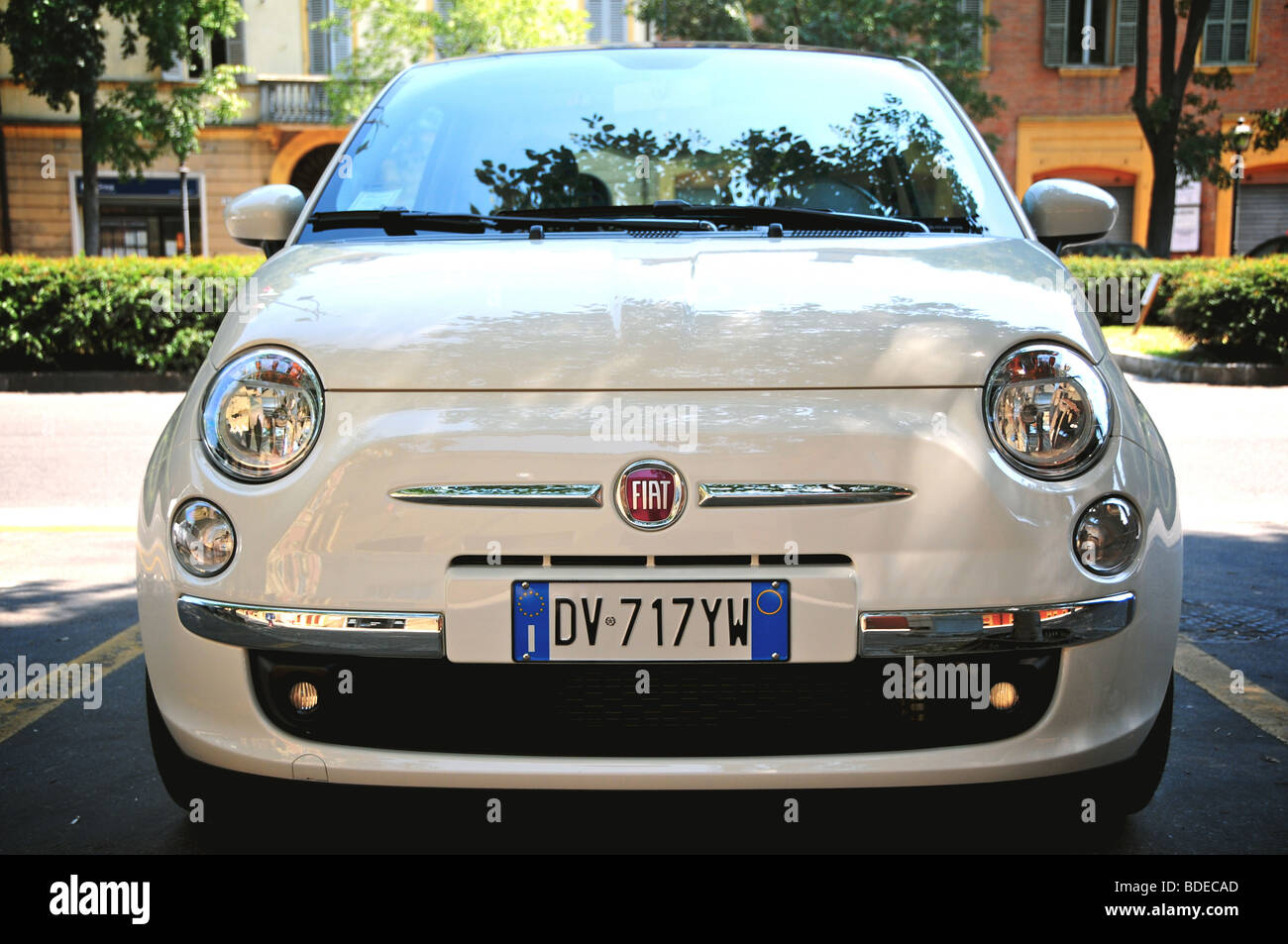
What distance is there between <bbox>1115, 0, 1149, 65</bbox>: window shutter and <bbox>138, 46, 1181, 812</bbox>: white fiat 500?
3033cm

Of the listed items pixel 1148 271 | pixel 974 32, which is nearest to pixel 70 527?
pixel 1148 271

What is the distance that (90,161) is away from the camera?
20.1 metres

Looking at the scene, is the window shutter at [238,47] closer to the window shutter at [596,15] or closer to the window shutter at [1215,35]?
the window shutter at [596,15]

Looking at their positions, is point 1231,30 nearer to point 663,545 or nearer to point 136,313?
point 136,313

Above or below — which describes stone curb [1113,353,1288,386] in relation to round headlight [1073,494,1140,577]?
below

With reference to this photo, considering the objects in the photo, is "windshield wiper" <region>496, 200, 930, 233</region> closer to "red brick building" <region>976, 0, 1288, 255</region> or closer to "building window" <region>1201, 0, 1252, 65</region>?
"red brick building" <region>976, 0, 1288, 255</region>

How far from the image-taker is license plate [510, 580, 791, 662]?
2.03 metres

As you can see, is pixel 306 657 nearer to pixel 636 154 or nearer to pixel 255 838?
pixel 255 838

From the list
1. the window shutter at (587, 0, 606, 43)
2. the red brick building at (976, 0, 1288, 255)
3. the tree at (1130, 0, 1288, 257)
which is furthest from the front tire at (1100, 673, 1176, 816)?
the window shutter at (587, 0, 606, 43)

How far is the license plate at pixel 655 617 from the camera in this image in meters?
2.03

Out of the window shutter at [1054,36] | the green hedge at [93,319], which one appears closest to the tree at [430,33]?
the green hedge at [93,319]

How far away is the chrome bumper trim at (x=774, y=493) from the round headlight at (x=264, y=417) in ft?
2.14

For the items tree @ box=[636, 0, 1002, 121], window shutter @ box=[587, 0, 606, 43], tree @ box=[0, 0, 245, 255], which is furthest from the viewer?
window shutter @ box=[587, 0, 606, 43]

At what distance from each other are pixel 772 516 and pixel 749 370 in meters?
0.26
